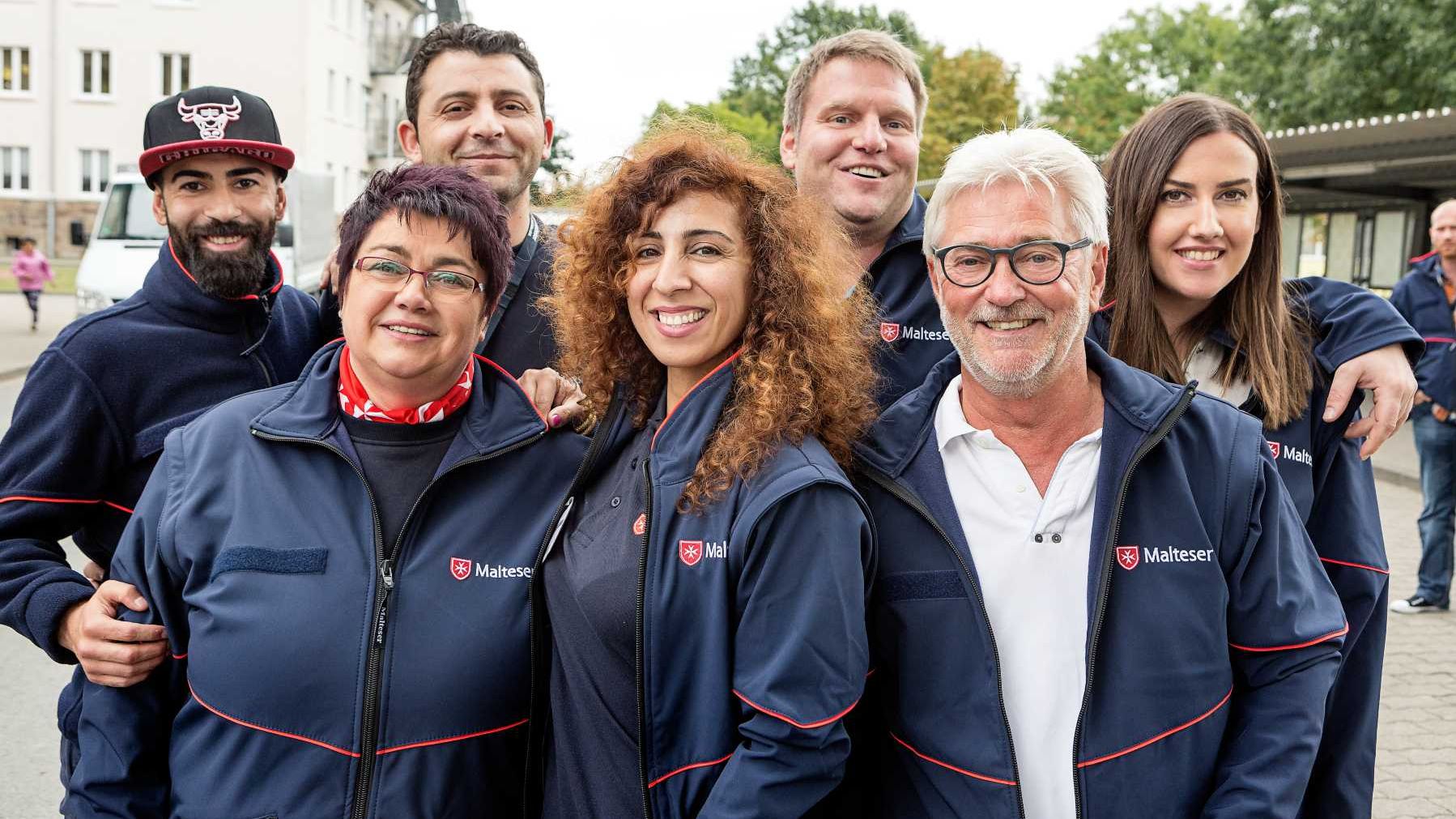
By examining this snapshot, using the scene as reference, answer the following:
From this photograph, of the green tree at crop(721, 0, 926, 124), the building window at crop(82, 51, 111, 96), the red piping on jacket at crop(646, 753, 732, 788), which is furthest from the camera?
the green tree at crop(721, 0, 926, 124)

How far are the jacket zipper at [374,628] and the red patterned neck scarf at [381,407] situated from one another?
15 cm

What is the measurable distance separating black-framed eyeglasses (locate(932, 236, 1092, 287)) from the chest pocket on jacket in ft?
2.21

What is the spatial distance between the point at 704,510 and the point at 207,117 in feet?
6.17

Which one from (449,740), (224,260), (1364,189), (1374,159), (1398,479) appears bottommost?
(1398,479)

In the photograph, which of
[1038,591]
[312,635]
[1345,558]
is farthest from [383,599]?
[1345,558]

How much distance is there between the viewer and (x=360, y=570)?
8.22 feet

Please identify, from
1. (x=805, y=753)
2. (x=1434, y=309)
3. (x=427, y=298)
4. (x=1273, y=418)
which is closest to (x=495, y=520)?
(x=427, y=298)

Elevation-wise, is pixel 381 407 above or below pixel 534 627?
above

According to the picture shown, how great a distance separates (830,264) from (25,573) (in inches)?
82.2

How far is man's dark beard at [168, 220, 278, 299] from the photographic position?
3.11 metres

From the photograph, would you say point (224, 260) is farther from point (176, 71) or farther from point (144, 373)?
point (176, 71)

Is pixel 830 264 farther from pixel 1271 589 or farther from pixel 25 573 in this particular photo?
pixel 25 573

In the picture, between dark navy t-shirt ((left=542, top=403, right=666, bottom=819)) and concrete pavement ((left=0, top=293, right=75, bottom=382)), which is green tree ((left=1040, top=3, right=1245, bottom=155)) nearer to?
concrete pavement ((left=0, top=293, right=75, bottom=382))

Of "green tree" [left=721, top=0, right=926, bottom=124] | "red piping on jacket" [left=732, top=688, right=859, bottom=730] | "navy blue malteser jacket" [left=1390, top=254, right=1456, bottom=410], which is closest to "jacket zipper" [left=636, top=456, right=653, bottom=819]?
"red piping on jacket" [left=732, top=688, right=859, bottom=730]
